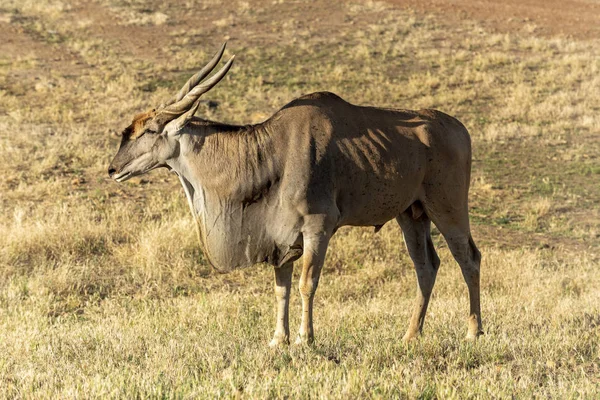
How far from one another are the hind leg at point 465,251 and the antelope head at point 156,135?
2.43 meters

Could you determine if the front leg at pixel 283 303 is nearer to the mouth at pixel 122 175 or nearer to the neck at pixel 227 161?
the neck at pixel 227 161

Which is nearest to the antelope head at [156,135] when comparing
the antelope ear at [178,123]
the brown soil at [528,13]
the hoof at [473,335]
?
the antelope ear at [178,123]

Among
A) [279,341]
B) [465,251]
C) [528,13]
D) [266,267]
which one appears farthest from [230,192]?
[528,13]

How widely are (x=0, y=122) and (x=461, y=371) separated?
45.1ft

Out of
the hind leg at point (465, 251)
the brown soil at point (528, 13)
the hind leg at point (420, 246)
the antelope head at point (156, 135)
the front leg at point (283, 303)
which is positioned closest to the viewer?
the antelope head at point (156, 135)

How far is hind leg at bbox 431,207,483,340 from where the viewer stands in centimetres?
764

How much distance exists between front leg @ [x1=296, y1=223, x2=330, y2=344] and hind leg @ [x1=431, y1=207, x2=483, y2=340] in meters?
1.35

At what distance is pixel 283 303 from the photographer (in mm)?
7297

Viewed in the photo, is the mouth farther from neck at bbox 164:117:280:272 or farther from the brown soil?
the brown soil

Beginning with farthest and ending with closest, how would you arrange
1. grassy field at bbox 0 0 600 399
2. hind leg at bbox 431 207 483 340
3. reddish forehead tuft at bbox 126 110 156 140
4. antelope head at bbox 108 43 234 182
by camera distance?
hind leg at bbox 431 207 483 340 < reddish forehead tuft at bbox 126 110 156 140 < antelope head at bbox 108 43 234 182 < grassy field at bbox 0 0 600 399

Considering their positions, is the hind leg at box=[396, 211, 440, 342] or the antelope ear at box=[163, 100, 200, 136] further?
the hind leg at box=[396, 211, 440, 342]

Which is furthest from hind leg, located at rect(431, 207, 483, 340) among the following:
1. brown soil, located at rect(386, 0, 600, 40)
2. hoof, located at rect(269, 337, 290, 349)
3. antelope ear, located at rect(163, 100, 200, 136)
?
brown soil, located at rect(386, 0, 600, 40)

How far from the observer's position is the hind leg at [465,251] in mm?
7645

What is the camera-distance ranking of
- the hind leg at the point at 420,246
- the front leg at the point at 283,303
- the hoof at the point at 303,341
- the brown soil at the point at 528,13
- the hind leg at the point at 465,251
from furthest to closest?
the brown soil at the point at 528,13 → the hind leg at the point at 420,246 → the hind leg at the point at 465,251 → the front leg at the point at 283,303 → the hoof at the point at 303,341
